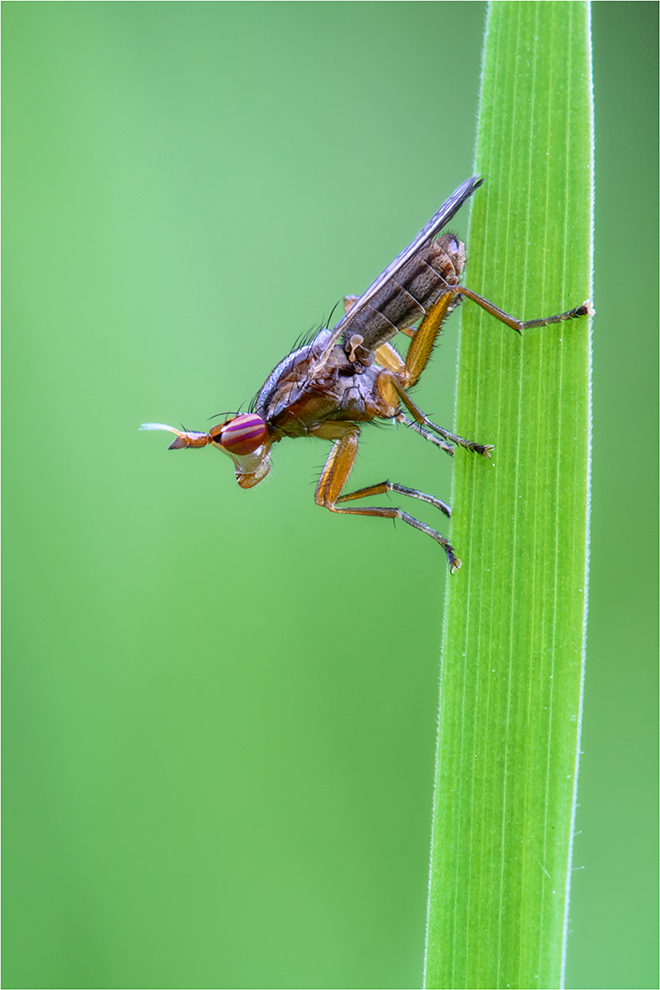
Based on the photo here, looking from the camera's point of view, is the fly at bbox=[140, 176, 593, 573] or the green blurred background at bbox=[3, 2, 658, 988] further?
the green blurred background at bbox=[3, 2, 658, 988]

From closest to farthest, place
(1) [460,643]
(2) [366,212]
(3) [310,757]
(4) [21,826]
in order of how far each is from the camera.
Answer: (1) [460,643] < (4) [21,826] < (3) [310,757] < (2) [366,212]

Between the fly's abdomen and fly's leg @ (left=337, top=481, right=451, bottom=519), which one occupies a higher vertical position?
the fly's abdomen

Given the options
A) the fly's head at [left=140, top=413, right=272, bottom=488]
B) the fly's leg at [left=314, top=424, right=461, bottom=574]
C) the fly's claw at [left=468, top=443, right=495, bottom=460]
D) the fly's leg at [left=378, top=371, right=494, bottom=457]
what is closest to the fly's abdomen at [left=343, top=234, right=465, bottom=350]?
the fly's leg at [left=378, top=371, right=494, bottom=457]

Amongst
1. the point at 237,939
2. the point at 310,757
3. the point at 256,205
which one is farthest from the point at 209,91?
the point at 237,939

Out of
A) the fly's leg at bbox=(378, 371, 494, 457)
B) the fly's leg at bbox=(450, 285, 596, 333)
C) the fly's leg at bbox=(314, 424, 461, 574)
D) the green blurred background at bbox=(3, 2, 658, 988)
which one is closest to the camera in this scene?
the fly's leg at bbox=(450, 285, 596, 333)

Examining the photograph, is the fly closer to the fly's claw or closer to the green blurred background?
the green blurred background

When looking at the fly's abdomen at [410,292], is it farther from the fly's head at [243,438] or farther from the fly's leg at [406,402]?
the fly's head at [243,438]

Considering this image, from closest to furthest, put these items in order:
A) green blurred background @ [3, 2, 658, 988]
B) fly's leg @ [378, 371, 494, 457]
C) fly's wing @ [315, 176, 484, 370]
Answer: fly's leg @ [378, 371, 494, 457], fly's wing @ [315, 176, 484, 370], green blurred background @ [3, 2, 658, 988]

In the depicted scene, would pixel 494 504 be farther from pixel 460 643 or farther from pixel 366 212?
pixel 366 212
